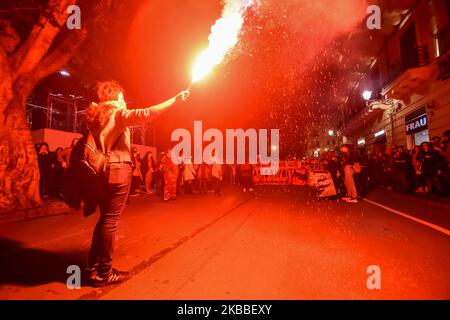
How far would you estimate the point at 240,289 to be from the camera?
2863 mm

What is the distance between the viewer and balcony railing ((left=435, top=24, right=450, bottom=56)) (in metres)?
13.2

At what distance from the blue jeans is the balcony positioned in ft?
54.6

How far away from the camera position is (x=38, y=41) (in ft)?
26.5

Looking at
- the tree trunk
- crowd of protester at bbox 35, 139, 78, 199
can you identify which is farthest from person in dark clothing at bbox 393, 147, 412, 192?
the tree trunk

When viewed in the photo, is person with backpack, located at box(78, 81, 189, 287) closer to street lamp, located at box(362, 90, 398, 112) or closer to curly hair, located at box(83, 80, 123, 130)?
curly hair, located at box(83, 80, 123, 130)

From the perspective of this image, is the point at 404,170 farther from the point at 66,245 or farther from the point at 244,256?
the point at 66,245

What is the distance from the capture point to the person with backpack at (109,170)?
3027 millimetres

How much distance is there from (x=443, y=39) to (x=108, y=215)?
16.7 metres

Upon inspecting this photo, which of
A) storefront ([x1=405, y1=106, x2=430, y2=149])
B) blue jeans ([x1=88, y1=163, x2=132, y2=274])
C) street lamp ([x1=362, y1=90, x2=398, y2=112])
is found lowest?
blue jeans ([x1=88, y1=163, x2=132, y2=274])

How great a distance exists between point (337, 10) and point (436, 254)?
40.4ft

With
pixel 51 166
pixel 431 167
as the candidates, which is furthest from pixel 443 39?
pixel 51 166

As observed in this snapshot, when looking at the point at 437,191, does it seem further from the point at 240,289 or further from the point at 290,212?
the point at 240,289

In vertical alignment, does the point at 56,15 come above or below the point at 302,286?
above

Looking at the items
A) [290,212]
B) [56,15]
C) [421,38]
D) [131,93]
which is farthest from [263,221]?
[421,38]
